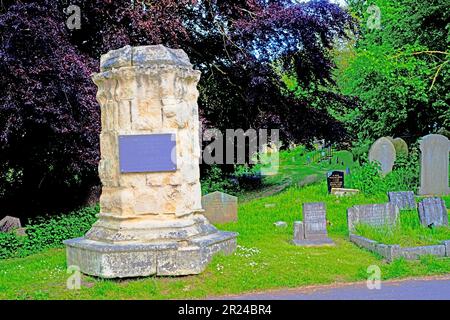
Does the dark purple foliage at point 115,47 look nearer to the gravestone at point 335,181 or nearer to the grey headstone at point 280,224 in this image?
the gravestone at point 335,181

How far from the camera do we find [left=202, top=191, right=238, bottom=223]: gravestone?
1293 centimetres

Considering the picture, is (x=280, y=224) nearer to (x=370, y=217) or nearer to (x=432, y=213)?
(x=370, y=217)

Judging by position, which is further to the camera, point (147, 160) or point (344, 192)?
point (344, 192)

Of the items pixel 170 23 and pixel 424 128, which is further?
pixel 424 128

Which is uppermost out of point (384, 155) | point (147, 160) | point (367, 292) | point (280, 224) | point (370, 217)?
point (147, 160)

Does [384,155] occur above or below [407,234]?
above

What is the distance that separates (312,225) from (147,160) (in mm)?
3868

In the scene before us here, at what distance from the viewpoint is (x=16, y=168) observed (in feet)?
53.6

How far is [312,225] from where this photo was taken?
422 inches

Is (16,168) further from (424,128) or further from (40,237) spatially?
(424,128)

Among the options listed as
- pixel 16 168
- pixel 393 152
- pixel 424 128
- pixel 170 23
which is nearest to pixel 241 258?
pixel 170 23

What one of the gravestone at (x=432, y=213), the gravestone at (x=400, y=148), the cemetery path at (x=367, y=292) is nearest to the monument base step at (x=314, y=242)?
the gravestone at (x=432, y=213)

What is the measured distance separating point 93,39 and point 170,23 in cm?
257

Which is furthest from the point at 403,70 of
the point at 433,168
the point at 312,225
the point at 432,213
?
the point at 312,225
